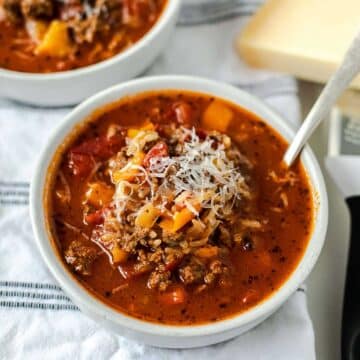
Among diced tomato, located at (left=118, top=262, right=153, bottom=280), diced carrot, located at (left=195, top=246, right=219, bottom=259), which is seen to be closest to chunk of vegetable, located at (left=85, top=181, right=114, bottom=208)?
diced tomato, located at (left=118, top=262, right=153, bottom=280)

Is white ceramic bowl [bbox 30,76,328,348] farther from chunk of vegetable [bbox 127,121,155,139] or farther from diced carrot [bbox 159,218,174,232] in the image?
diced carrot [bbox 159,218,174,232]

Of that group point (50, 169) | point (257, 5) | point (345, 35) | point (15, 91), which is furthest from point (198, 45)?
point (50, 169)

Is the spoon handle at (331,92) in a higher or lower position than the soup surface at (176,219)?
higher

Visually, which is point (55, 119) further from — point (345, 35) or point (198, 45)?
point (345, 35)

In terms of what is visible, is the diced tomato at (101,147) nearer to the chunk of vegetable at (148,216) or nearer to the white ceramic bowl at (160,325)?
the white ceramic bowl at (160,325)

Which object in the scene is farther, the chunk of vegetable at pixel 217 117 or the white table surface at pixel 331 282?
the chunk of vegetable at pixel 217 117

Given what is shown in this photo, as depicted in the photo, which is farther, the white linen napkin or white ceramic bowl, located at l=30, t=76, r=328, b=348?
the white linen napkin

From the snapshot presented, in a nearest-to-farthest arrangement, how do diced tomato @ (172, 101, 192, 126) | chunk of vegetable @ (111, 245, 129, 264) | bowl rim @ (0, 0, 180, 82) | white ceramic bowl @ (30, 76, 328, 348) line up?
white ceramic bowl @ (30, 76, 328, 348), chunk of vegetable @ (111, 245, 129, 264), diced tomato @ (172, 101, 192, 126), bowl rim @ (0, 0, 180, 82)

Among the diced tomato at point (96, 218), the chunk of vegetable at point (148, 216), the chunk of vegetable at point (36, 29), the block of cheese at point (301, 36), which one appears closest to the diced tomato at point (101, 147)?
the diced tomato at point (96, 218)
